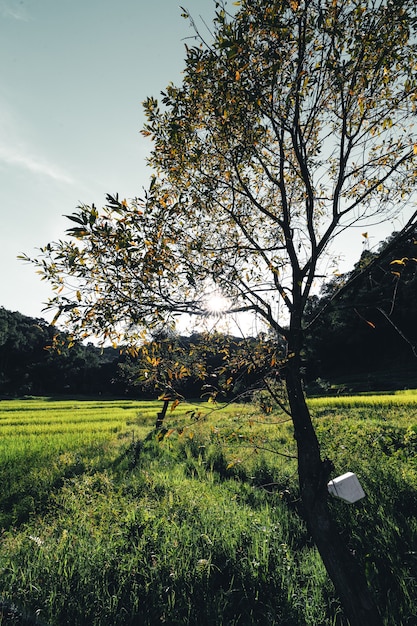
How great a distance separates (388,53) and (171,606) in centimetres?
780

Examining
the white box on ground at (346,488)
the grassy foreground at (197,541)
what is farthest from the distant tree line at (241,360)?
the white box on ground at (346,488)

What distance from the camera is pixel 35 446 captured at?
49.2 ft

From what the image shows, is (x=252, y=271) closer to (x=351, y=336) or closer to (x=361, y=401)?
A: (x=361, y=401)

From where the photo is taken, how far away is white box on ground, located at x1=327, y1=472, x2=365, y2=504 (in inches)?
173

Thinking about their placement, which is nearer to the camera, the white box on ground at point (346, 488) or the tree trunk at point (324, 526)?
the tree trunk at point (324, 526)

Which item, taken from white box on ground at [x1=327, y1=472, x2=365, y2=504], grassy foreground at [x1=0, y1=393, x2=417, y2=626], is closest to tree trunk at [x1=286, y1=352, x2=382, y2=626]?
grassy foreground at [x1=0, y1=393, x2=417, y2=626]

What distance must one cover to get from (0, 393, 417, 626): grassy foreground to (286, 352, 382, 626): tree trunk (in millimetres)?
343

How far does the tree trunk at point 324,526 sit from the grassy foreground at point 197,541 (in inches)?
13.5

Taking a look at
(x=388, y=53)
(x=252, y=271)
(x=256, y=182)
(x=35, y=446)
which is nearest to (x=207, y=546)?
(x=252, y=271)

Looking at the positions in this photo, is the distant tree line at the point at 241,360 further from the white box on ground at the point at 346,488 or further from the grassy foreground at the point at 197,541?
the white box on ground at the point at 346,488

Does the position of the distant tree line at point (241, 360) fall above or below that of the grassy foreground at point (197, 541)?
above

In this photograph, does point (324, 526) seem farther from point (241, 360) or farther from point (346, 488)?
point (241, 360)

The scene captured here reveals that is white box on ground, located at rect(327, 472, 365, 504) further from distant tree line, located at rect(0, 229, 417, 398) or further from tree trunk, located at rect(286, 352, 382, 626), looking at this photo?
distant tree line, located at rect(0, 229, 417, 398)

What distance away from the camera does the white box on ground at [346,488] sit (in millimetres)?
4398
